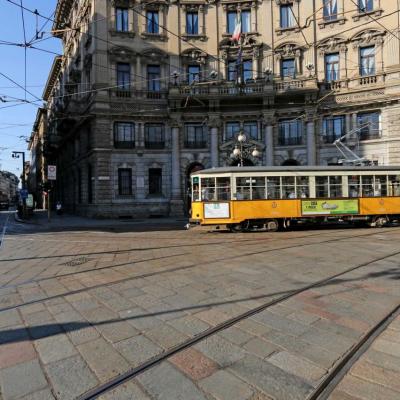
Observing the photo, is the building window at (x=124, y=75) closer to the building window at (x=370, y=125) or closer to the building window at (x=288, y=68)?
the building window at (x=288, y=68)

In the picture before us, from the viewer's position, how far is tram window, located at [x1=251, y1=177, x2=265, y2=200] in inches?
639

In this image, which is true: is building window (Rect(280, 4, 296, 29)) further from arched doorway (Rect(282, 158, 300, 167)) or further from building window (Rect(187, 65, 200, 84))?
arched doorway (Rect(282, 158, 300, 167))

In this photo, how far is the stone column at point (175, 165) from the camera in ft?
94.8

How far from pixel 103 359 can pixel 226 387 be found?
50.9 inches

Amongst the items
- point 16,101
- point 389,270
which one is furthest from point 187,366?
point 16,101

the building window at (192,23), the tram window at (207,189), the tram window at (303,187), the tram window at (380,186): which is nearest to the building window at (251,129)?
the building window at (192,23)

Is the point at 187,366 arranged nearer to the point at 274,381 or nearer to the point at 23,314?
the point at 274,381

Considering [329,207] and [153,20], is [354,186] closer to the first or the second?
[329,207]

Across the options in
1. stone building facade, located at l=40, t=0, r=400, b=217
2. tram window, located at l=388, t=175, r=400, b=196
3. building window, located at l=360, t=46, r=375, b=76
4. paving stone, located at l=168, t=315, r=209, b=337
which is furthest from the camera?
stone building facade, located at l=40, t=0, r=400, b=217

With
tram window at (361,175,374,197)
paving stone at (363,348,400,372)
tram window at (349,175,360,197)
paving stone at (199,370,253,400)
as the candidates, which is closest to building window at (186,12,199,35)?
tram window at (349,175,360,197)

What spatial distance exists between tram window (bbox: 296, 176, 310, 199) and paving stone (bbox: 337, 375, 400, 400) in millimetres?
14015

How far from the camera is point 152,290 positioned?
6.14 metres

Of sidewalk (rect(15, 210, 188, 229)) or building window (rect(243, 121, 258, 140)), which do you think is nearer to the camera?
sidewalk (rect(15, 210, 188, 229))

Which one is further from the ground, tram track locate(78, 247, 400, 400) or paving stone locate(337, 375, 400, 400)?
tram track locate(78, 247, 400, 400)
